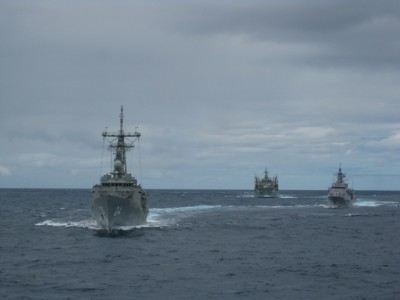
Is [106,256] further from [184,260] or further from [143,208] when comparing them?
[143,208]

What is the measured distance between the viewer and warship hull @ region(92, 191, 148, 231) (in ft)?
252

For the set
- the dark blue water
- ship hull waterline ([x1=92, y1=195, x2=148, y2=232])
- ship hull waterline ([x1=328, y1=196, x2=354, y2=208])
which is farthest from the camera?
ship hull waterline ([x1=328, y1=196, x2=354, y2=208])

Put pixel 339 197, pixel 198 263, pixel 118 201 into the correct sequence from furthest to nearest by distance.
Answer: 1. pixel 339 197
2. pixel 118 201
3. pixel 198 263

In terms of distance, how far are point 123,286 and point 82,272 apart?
731 centimetres

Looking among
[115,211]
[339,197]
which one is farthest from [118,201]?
[339,197]

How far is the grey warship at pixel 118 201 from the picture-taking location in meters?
77.2

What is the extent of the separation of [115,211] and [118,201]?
175 cm

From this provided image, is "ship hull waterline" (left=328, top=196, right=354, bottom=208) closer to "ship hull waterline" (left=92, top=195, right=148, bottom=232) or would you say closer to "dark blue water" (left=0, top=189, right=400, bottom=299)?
"dark blue water" (left=0, top=189, right=400, bottom=299)

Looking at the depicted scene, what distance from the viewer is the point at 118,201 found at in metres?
77.0

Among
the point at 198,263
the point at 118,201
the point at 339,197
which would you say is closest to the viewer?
the point at 198,263

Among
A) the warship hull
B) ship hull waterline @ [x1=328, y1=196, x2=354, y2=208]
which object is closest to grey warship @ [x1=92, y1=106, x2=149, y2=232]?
the warship hull

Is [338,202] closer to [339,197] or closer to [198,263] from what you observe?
→ [339,197]

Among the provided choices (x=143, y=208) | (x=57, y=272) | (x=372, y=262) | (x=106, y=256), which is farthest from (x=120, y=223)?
(x=372, y=262)

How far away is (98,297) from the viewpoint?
39.2 meters
